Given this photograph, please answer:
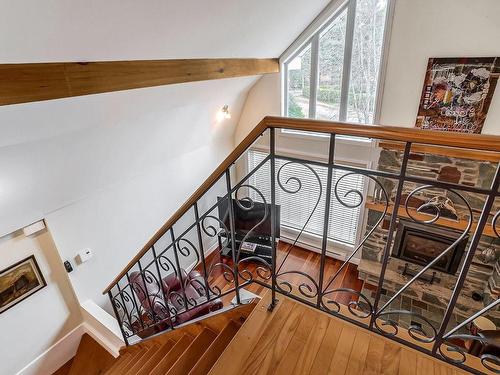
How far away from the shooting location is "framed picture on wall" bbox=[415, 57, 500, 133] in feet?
9.33

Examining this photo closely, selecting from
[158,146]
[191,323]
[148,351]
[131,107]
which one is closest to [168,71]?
[131,107]

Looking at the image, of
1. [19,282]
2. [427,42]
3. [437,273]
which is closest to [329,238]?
[437,273]

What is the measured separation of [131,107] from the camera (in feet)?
7.91

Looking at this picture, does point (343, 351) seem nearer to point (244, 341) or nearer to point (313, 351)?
point (313, 351)

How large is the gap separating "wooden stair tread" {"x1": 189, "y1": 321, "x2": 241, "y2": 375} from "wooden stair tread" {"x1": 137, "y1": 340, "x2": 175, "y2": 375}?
1.82 ft

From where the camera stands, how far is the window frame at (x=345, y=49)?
3328mm

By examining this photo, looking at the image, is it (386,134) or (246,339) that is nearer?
(386,134)

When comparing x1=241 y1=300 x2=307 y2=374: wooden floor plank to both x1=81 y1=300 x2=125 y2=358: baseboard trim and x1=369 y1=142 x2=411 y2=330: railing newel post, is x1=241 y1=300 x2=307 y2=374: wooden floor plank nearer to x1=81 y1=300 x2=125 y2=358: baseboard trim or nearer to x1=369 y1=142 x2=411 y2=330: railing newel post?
x1=369 y1=142 x2=411 y2=330: railing newel post

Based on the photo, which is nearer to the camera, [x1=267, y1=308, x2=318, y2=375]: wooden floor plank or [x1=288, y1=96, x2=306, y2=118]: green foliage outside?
[x1=267, y1=308, x2=318, y2=375]: wooden floor plank

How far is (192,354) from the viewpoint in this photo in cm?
171

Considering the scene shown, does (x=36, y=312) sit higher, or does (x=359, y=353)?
(x=359, y=353)

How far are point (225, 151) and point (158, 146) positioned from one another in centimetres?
178

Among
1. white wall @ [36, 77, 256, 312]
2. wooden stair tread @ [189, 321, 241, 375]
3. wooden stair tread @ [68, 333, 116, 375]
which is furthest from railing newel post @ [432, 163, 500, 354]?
wooden stair tread @ [68, 333, 116, 375]

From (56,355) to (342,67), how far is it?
518 cm
